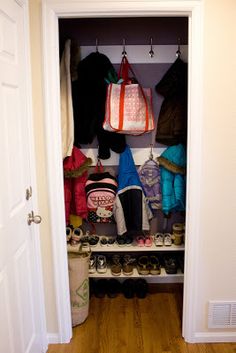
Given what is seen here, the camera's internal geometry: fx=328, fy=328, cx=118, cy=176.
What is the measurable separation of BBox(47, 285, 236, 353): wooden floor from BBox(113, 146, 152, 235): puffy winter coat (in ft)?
2.05

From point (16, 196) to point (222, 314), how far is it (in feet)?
4.98

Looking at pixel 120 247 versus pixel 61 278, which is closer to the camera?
pixel 61 278

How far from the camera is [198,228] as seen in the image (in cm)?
203

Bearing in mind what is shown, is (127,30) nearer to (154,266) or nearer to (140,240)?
(140,240)

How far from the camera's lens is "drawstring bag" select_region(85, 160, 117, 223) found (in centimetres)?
254

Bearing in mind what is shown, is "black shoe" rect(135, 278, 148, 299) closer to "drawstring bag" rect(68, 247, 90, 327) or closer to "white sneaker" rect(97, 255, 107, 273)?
"white sneaker" rect(97, 255, 107, 273)

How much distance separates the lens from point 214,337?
2172mm

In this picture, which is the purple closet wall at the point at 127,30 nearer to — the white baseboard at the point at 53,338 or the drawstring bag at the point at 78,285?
the drawstring bag at the point at 78,285

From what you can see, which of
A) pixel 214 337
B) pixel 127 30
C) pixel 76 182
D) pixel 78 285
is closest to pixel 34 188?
pixel 76 182

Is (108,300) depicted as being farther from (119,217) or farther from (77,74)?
(77,74)

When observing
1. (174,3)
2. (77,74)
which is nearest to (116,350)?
(77,74)

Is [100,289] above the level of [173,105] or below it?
below

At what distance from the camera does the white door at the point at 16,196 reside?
1464 mm

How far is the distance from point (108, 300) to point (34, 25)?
208 cm
